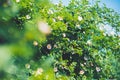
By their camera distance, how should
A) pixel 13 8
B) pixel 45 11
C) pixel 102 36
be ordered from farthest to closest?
pixel 102 36 < pixel 45 11 < pixel 13 8

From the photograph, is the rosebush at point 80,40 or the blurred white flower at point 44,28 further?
the rosebush at point 80,40

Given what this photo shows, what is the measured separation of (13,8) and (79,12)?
21.3ft

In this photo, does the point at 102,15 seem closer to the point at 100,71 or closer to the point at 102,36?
the point at 102,36

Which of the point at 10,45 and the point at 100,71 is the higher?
the point at 100,71

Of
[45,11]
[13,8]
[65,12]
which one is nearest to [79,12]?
[65,12]

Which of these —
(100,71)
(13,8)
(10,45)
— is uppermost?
(100,71)

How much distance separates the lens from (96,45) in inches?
286

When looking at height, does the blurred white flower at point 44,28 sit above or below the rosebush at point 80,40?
below

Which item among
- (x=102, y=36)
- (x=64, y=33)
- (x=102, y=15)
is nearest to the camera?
(x=64, y=33)

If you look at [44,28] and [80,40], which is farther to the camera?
[80,40]

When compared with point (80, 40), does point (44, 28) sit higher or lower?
lower

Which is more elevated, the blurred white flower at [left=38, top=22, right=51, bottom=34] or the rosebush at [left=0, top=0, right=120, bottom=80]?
the rosebush at [left=0, top=0, right=120, bottom=80]

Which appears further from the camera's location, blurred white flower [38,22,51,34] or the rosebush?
the rosebush

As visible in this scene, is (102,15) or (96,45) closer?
(96,45)
